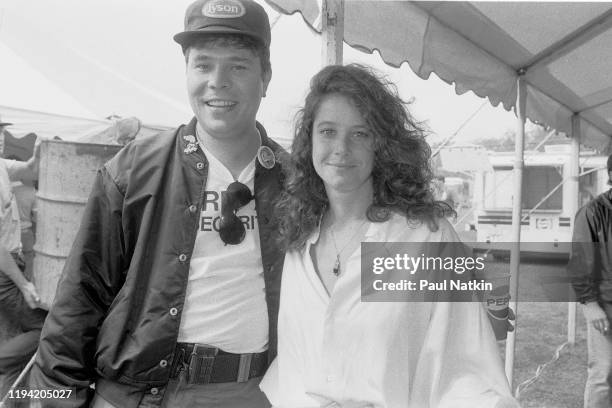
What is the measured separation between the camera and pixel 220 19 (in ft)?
3.24

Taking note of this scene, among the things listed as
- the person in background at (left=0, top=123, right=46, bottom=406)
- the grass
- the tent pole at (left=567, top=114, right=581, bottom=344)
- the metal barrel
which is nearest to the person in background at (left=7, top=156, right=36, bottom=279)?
the person in background at (left=0, top=123, right=46, bottom=406)

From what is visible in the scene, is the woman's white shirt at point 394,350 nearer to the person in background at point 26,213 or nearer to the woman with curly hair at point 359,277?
the woman with curly hair at point 359,277

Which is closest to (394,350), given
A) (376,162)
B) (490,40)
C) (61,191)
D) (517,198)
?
(376,162)

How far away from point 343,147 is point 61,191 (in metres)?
1.01

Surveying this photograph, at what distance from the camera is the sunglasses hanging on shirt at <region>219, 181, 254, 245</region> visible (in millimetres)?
1011

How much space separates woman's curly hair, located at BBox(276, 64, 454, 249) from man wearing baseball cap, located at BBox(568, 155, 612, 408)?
143cm

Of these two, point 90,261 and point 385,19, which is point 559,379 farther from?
point 90,261

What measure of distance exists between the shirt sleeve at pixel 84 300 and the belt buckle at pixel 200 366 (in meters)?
0.19

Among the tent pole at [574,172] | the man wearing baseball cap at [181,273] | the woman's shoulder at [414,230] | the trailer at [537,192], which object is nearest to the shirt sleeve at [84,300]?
the man wearing baseball cap at [181,273]

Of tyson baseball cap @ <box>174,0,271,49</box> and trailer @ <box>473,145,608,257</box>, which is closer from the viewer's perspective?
tyson baseball cap @ <box>174,0,271,49</box>

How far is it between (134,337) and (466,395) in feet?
1.91

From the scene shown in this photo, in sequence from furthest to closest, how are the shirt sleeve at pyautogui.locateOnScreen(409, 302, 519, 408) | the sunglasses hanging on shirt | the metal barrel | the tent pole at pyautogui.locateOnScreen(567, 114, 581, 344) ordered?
the tent pole at pyautogui.locateOnScreen(567, 114, 581, 344), the metal barrel, the sunglasses hanging on shirt, the shirt sleeve at pyautogui.locateOnScreen(409, 302, 519, 408)

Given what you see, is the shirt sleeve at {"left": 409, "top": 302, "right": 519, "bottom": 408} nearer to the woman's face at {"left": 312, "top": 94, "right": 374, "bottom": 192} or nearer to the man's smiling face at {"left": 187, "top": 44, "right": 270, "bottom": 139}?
the woman's face at {"left": 312, "top": 94, "right": 374, "bottom": 192}

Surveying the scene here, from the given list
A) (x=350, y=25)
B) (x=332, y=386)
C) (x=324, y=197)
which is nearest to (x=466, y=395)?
(x=332, y=386)
